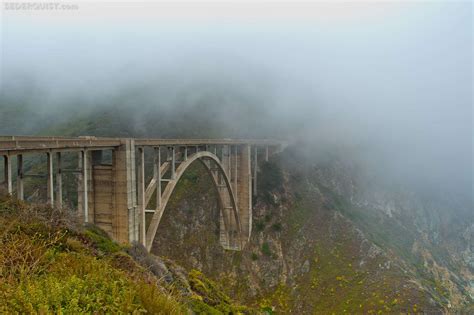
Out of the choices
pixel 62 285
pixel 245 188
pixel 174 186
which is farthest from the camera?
pixel 245 188

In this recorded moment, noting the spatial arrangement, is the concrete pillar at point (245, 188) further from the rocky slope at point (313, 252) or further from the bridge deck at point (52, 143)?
the bridge deck at point (52, 143)

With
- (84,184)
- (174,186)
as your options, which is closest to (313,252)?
(174,186)

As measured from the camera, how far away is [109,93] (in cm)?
10681

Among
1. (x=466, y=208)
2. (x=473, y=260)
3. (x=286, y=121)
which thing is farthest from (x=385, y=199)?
(x=286, y=121)

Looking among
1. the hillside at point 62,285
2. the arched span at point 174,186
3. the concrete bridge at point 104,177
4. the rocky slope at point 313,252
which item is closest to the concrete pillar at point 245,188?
the arched span at point 174,186

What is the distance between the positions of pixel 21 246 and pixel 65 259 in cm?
77

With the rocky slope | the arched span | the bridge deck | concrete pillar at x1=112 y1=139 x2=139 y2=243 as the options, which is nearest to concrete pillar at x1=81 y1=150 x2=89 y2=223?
the bridge deck

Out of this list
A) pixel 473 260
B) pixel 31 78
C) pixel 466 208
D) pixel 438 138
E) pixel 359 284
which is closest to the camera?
pixel 359 284

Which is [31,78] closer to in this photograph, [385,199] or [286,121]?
[286,121]

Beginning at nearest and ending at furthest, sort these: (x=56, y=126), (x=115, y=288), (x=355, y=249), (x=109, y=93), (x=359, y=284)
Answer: (x=115, y=288)
(x=359, y=284)
(x=355, y=249)
(x=56, y=126)
(x=109, y=93)

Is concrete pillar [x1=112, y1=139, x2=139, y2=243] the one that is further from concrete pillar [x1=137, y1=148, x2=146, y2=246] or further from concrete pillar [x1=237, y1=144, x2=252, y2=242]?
concrete pillar [x1=237, y1=144, x2=252, y2=242]

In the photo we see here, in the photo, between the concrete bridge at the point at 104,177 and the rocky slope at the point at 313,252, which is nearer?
the concrete bridge at the point at 104,177

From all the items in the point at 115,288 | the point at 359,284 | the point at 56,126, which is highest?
the point at 56,126

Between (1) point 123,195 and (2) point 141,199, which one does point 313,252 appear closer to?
(2) point 141,199
